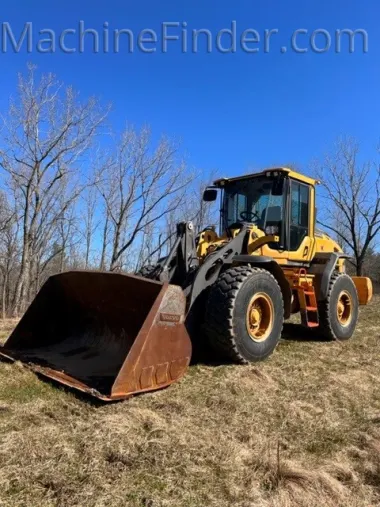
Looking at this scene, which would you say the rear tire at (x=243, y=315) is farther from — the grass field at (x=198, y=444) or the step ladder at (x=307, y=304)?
the step ladder at (x=307, y=304)

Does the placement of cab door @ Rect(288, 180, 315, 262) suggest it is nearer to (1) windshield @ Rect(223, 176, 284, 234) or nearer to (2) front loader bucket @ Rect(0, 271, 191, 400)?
(1) windshield @ Rect(223, 176, 284, 234)

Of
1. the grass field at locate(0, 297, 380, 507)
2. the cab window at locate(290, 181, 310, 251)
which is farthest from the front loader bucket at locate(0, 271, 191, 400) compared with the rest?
the cab window at locate(290, 181, 310, 251)

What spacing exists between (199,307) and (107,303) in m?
1.08

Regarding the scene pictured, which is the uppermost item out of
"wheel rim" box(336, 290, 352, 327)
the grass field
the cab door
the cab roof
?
the cab roof

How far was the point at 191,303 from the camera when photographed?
497 cm

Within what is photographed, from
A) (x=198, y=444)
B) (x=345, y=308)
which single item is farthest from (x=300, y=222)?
(x=198, y=444)

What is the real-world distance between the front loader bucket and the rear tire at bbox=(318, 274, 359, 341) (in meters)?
3.68

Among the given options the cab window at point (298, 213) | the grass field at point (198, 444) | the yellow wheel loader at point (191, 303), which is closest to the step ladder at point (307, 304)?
the yellow wheel loader at point (191, 303)

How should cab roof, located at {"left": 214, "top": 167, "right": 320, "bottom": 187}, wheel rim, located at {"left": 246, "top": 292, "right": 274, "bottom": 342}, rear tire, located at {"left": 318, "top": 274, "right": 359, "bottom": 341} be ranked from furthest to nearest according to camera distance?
rear tire, located at {"left": 318, "top": 274, "right": 359, "bottom": 341}
cab roof, located at {"left": 214, "top": 167, "right": 320, "bottom": 187}
wheel rim, located at {"left": 246, "top": 292, "right": 274, "bottom": 342}

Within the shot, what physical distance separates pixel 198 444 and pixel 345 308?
5.68 m

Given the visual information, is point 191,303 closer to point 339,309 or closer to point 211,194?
point 211,194

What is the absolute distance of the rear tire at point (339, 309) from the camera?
7.28 m

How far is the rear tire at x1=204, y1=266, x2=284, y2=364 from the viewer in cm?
493

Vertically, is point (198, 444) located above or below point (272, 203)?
below
